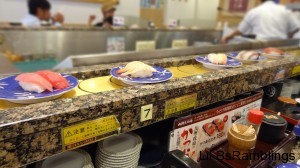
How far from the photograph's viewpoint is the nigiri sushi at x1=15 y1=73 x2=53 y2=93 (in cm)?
63

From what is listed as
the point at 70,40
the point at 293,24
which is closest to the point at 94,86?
the point at 70,40

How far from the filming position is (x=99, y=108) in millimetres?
612

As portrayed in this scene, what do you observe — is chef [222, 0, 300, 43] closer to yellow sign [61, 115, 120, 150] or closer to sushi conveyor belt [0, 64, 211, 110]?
sushi conveyor belt [0, 64, 211, 110]

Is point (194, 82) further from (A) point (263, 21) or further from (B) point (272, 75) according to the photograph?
(A) point (263, 21)

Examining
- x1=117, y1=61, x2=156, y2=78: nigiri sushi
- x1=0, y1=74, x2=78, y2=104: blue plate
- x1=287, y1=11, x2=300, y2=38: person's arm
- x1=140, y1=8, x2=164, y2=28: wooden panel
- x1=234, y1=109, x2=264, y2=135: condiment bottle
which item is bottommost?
x1=234, y1=109, x2=264, y2=135: condiment bottle

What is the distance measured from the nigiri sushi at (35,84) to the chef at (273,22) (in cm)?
314

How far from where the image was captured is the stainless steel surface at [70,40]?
217cm

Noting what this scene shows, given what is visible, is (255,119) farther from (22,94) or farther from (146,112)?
(22,94)

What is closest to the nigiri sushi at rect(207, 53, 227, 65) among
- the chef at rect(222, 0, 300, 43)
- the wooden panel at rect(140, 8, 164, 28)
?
the chef at rect(222, 0, 300, 43)

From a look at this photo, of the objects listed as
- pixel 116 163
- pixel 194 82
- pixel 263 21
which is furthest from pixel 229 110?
pixel 263 21

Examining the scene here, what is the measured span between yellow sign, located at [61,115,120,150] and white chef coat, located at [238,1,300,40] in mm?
3116

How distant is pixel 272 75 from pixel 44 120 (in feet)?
3.58

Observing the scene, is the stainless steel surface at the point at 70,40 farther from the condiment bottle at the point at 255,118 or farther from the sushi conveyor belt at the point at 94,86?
the condiment bottle at the point at 255,118

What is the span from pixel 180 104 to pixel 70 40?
6.71 feet
